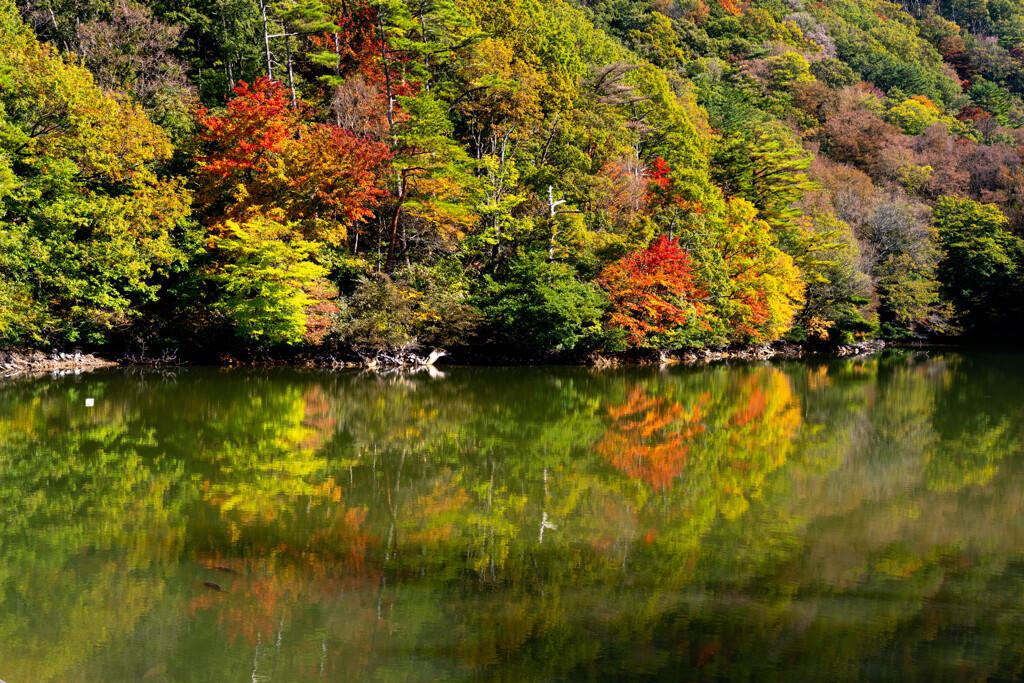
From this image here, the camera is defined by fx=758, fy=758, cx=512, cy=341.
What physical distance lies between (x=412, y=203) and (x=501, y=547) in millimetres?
19417

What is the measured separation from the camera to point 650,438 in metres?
12.2

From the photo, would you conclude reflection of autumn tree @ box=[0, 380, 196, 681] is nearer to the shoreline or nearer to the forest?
the shoreline

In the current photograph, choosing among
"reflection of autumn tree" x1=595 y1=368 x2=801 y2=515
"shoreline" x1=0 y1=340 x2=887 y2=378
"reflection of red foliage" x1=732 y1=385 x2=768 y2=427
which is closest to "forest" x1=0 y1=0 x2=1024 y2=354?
"shoreline" x1=0 y1=340 x2=887 y2=378

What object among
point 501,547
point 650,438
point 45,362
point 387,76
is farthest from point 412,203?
point 501,547

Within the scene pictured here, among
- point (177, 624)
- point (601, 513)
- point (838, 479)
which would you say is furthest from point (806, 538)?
point (177, 624)

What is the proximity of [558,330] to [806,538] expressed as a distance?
59.0 ft

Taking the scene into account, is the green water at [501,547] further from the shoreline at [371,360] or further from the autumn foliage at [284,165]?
the autumn foliage at [284,165]

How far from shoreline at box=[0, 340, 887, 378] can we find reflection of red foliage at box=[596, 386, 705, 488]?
32.7 ft

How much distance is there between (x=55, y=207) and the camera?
67.7ft

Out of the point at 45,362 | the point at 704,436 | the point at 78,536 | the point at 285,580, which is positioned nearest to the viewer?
the point at 285,580

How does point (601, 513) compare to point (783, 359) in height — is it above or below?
above

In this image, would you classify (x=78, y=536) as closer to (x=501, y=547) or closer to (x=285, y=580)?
(x=285, y=580)

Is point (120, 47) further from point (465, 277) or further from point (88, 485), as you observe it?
point (88, 485)

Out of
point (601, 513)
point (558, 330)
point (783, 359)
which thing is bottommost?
point (783, 359)
